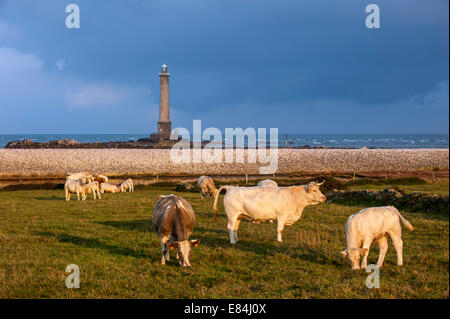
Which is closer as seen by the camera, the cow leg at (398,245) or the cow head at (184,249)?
the cow leg at (398,245)

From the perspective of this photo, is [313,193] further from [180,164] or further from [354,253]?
[180,164]

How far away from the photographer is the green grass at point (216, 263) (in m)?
8.95

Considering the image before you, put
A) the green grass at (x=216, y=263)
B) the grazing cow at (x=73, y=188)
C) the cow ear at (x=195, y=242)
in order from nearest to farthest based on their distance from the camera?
the green grass at (x=216, y=263), the cow ear at (x=195, y=242), the grazing cow at (x=73, y=188)

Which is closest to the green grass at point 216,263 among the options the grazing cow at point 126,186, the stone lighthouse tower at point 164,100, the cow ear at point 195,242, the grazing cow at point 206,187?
the cow ear at point 195,242

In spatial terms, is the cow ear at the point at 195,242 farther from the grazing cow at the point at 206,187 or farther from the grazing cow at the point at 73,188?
the grazing cow at the point at 73,188

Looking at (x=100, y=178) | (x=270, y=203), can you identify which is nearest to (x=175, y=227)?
(x=270, y=203)

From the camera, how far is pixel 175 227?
444 inches

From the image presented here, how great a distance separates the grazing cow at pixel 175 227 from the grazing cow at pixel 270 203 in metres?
1.85

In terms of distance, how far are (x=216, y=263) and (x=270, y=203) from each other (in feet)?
9.45

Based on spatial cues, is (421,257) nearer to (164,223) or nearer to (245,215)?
(245,215)
